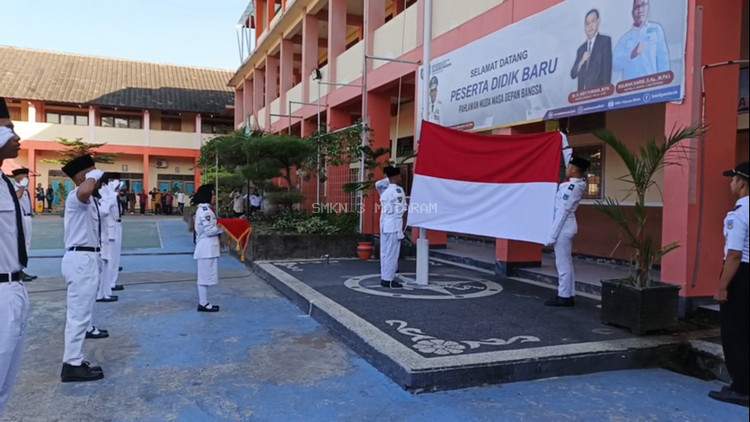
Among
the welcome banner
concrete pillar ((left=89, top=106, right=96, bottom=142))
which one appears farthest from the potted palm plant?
concrete pillar ((left=89, top=106, right=96, bottom=142))

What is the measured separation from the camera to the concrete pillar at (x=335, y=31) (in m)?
14.9

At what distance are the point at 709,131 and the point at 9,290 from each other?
20.2 feet

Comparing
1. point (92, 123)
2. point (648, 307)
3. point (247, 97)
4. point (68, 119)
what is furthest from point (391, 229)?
point (68, 119)

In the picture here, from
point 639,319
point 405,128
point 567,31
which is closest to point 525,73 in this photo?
point 567,31

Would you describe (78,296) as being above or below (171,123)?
below

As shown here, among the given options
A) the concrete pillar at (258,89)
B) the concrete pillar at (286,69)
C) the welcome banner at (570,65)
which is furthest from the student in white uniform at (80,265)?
the concrete pillar at (258,89)

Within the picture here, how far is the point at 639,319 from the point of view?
16.7ft

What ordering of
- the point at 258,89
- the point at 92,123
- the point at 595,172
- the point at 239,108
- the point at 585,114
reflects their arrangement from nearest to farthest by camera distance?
the point at 585,114, the point at 595,172, the point at 258,89, the point at 239,108, the point at 92,123

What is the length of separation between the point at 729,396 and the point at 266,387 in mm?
3454

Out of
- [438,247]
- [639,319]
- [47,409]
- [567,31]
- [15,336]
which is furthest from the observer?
[438,247]

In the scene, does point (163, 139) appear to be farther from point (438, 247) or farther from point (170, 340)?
point (170, 340)

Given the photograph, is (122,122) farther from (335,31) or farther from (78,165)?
(78,165)

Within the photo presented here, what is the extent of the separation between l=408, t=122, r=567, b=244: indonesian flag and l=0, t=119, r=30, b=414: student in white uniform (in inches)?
198

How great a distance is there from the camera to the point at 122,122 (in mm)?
33031
